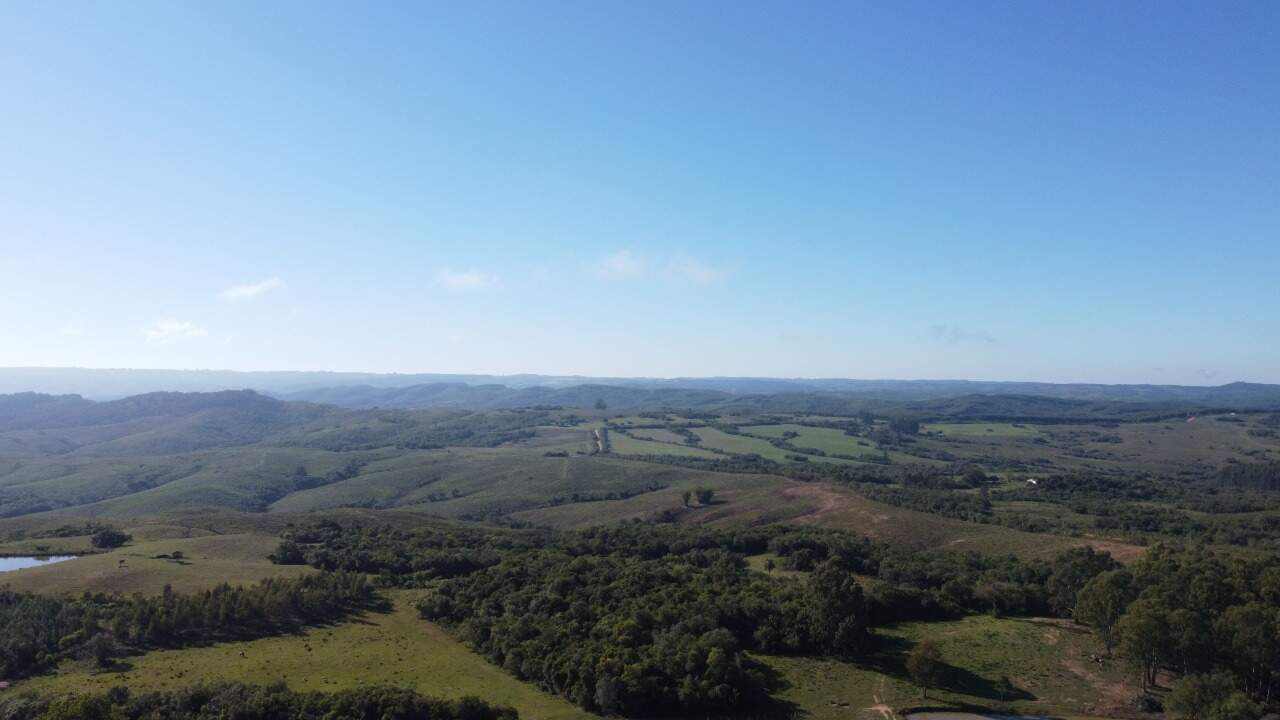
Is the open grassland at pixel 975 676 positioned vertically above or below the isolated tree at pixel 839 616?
below

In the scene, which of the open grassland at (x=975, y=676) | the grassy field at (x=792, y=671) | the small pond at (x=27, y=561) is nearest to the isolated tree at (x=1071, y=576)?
the grassy field at (x=792, y=671)

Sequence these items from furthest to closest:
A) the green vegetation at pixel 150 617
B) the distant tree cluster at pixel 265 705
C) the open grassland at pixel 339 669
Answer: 1. the green vegetation at pixel 150 617
2. the open grassland at pixel 339 669
3. the distant tree cluster at pixel 265 705

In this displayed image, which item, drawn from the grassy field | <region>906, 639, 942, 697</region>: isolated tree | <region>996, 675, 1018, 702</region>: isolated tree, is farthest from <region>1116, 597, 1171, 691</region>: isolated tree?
<region>906, 639, 942, 697</region>: isolated tree

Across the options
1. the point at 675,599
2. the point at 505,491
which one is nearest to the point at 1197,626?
the point at 675,599

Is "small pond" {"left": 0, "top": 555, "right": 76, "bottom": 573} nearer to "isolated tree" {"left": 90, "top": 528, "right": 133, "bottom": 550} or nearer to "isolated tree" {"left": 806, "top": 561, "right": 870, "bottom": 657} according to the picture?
"isolated tree" {"left": 90, "top": 528, "right": 133, "bottom": 550}

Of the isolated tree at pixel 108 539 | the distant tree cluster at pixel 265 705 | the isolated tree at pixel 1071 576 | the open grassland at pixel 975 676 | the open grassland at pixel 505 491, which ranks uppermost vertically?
the isolated tree at pixel 1071 576

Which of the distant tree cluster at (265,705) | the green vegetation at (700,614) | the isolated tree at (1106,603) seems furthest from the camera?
the isolated tree at (1106,603)

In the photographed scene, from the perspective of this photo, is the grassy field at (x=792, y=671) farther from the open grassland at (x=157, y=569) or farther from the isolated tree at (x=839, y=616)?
the open grassland at (x=157, y=569)

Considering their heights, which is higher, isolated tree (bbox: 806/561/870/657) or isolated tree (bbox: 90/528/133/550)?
Answer: isolated tree (bbox: 806/561/870/657)
